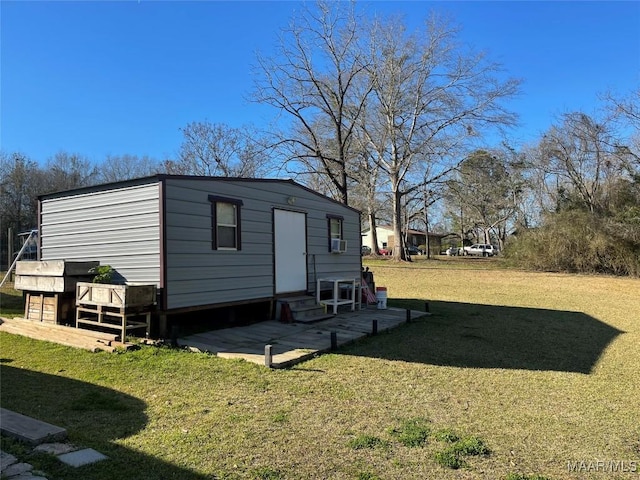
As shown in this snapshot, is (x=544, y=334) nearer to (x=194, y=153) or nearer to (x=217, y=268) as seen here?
(x=217, y=268)

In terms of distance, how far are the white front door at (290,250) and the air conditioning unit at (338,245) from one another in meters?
1.14

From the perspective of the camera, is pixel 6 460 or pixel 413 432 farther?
pixel 413 432

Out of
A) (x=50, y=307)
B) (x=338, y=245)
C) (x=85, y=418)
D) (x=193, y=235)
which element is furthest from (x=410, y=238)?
(x=85, y=418)

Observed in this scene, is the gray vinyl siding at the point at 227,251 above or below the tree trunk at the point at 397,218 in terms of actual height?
below

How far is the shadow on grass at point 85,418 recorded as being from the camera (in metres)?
2.72

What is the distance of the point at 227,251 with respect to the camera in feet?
25.5

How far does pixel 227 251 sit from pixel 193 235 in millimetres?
818

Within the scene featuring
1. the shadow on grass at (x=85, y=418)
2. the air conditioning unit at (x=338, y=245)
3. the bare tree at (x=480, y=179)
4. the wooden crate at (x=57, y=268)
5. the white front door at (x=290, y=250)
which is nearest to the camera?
the shadow on grass at (x=85, y=418)

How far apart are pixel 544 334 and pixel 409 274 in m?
Answer: 12.0

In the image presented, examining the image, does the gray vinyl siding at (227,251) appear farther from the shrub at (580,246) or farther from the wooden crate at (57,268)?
the shrub at (580,246)


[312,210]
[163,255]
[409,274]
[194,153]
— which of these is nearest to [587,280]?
[409,274]

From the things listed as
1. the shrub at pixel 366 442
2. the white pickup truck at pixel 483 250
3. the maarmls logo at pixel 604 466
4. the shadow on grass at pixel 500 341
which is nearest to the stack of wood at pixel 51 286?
the shadow on grass at pixel 500 341

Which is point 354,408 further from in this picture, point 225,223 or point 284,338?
point 225,223

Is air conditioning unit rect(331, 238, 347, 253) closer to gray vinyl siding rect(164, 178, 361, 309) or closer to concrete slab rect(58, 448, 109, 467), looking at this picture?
gray vinyl siding rect(164, 178, 361, 309)
